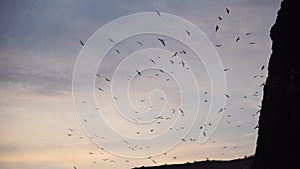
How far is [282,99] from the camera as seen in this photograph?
41.6 meters

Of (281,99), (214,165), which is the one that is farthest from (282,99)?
(214,165)

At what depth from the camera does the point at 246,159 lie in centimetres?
6800

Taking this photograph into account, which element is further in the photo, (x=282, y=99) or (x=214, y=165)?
(x=214, y=165)

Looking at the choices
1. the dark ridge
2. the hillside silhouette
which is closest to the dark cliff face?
the hillside silhouette

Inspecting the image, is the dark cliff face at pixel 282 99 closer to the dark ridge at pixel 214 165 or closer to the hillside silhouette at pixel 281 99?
the hillside silhouette at pixel 281 99

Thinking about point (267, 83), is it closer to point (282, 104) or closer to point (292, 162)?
point (282, 104)

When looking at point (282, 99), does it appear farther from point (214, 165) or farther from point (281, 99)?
point (214, 165)

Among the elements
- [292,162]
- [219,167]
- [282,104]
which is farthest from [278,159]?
[219,167]

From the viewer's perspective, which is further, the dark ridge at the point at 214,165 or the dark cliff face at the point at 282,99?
the dark ridge at the point at 214,165

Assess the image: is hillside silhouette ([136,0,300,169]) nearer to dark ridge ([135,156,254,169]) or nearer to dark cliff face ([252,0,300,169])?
dark cliff face ([252,0,300,169])

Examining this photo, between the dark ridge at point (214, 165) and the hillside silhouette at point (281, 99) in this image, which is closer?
the hillside silhouette at point (281, 99)

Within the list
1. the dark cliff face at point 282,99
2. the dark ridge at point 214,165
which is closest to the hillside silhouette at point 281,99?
the dark cliff face at point 282,99

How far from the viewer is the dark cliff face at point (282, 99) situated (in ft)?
130

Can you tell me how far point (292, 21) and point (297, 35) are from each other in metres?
1.93
